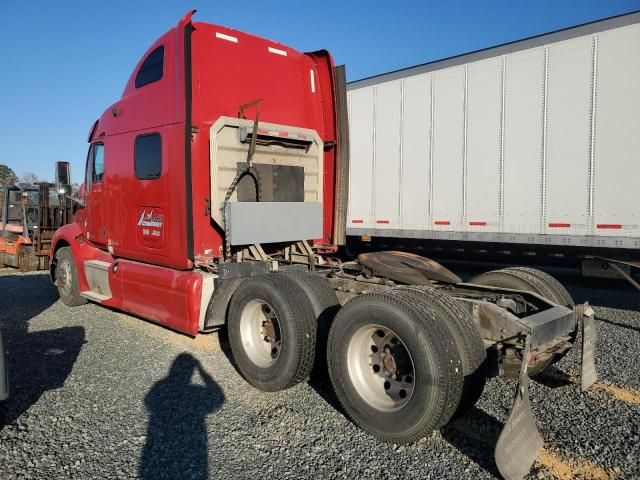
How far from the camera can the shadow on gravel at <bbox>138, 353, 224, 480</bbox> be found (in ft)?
10.4

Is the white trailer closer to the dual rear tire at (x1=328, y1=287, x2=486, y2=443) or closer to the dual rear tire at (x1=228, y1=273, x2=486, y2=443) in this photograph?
the dual rear tire at (x1=228, y1=273, x2=486, y2=443)

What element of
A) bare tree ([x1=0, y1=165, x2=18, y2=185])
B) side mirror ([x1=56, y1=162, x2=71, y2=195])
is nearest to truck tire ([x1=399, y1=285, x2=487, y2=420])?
side mirror ([x1=56, y1=162, x2=71, y2=195])

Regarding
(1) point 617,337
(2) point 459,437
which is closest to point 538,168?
(1) point 617,337

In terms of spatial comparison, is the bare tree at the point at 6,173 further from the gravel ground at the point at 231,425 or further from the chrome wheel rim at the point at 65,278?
the gravel ground at the point at 231,425

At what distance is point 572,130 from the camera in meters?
7.17

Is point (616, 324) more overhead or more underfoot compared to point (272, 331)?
more underfoot

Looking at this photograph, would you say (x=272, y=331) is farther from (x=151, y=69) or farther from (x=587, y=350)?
(x=151, y=69)

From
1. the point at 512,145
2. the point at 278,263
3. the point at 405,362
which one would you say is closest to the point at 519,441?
the point at 405,362

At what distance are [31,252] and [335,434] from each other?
11715 mm

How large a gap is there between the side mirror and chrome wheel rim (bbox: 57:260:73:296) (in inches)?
44.7

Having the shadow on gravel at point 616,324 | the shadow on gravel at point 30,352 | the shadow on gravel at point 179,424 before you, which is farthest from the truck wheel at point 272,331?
the shadow on gravel at point 616,324

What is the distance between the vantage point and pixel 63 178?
25.4 ft

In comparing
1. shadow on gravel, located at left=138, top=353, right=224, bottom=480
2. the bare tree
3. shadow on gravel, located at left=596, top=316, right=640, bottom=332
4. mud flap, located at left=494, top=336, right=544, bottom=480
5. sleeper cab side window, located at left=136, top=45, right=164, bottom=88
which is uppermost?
the bare tree

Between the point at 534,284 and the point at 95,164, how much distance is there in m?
6.04
